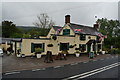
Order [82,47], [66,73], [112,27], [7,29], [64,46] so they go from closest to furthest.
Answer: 1. [66,73]
2. [64,46]
3. [82,47]
4. [7,29]
5. [112,27]

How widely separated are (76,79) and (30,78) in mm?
3080

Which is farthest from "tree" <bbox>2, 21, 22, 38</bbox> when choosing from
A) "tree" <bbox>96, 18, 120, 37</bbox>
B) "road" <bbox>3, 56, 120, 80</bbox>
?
"road" <bbox>3, 56, 120, 80</bbox>

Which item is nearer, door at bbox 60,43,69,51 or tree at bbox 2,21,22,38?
door at bbox 60,43,69,51

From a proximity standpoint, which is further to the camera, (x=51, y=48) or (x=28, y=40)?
(x=51, y=48)

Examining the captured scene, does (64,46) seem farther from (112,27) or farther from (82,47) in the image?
(112,27)

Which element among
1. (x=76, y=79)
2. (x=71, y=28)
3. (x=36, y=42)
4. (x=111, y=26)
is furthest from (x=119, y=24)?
(x=76, y=79)

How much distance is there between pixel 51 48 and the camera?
2072 cm

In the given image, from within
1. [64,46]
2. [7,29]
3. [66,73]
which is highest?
[7,29]

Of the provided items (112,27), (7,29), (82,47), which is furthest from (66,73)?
(112,27)

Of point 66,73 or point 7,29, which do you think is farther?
point 7,29

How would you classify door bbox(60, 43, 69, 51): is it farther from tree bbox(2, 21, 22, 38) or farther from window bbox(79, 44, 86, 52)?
tree bbox(2, 21, 22, 38)

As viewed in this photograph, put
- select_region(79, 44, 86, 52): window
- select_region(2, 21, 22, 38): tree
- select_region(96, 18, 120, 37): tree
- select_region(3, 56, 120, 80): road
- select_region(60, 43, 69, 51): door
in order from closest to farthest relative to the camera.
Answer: select_region(3, 56, 120, 80): road < select_region(60, 43, 69, 51): door < select_region(79, 44, 86, 52): window < select_region(2, 21, 22, 38): tree < select_region(96, 18, 120, 37): tree

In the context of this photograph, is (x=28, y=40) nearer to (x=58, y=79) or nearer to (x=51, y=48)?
(x=51, y=48)

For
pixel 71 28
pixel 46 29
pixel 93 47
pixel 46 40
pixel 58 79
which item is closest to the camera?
pixel 58 79
